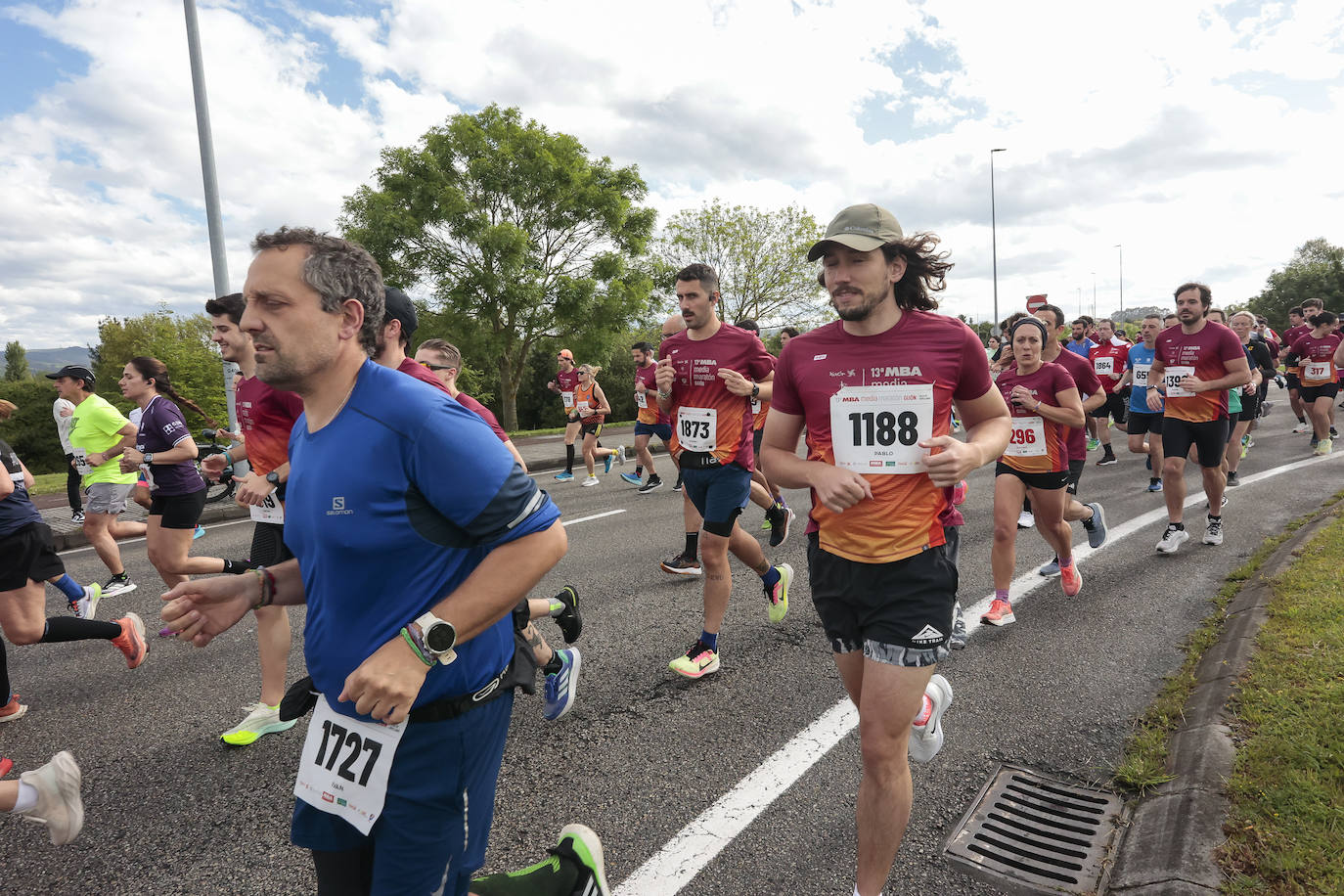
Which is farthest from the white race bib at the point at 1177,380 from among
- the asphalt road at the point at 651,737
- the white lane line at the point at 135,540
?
the white lane line at the point at 135,540

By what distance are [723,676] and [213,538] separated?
7487 mm

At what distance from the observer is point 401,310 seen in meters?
3.44

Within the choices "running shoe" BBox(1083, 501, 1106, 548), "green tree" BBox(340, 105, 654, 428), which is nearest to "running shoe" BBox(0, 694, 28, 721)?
"running shoe" BBox(1083, 501, 1106, 548)

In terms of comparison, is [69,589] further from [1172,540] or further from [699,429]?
[1172,540]

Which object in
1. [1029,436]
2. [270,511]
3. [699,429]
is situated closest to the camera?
[270,511]

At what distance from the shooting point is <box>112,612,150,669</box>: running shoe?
4.34 meters

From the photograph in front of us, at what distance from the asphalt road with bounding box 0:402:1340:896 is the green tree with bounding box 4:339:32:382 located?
73520 mm

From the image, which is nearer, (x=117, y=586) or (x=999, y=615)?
(x=999, y=615)

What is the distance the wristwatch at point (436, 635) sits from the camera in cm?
140

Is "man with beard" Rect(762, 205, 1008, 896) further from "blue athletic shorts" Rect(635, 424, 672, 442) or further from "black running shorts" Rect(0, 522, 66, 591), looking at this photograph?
"blue athletic shorts" Rect(635, 424, 672, 442)

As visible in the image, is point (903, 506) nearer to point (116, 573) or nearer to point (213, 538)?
point (116, 573)

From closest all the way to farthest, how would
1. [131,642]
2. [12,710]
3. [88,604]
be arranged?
1. [12,710]
2. [131,642]
3. [88,604]

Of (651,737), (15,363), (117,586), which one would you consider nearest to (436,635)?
(651,737)

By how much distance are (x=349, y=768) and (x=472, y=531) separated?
0.60m
